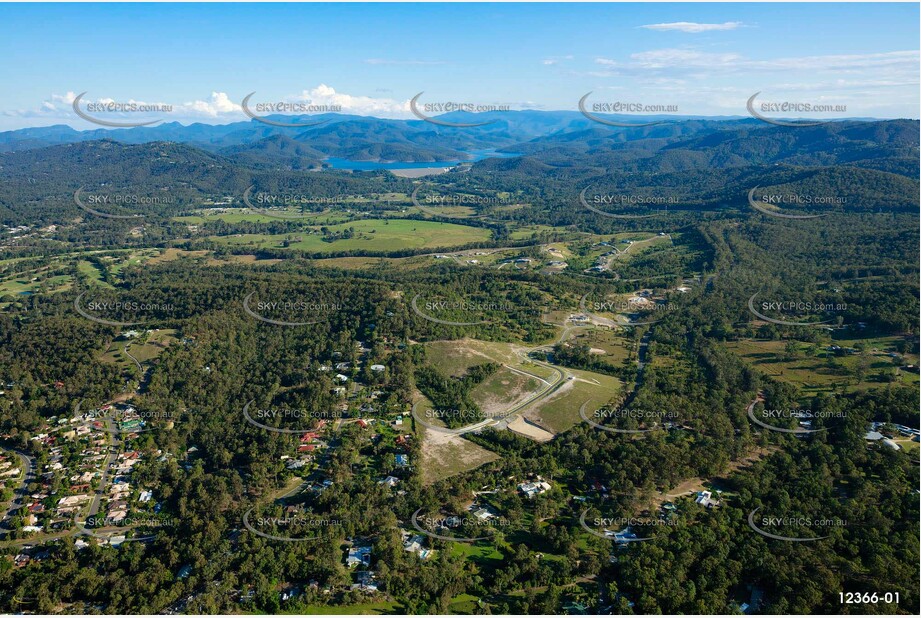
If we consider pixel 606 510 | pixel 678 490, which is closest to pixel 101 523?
pixel 606 510

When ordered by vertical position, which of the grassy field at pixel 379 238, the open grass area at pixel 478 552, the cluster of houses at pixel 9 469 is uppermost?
the grassy field at pixel 379 238

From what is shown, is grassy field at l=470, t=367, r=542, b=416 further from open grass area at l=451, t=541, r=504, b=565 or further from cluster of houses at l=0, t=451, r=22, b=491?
cluster of houses at l=0, t=451, r=22, b=491

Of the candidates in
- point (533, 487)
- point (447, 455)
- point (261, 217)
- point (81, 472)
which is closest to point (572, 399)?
point (533, 487)

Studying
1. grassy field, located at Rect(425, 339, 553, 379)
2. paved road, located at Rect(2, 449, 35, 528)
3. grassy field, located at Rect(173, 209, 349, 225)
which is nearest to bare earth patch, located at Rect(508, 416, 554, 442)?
grassy field, located at Rect(425, 339, 553, 379)

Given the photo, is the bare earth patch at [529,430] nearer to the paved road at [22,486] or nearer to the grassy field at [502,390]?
the grassy field at [502,390]

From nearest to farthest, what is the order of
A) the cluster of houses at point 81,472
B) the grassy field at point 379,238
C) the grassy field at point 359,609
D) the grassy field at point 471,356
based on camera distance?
the grassy field at point 359,609 < the cluster of houses at point 81,472 < the grassy field at point 471,356 < the grassy field at point 379,238

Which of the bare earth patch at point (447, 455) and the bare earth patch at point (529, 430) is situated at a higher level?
the bare earth patch at point (529, 430)

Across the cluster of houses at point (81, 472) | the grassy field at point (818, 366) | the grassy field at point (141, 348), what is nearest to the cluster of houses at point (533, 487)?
the cluster of houses at point (81, 472)

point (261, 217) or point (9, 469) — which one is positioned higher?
point (261, 217)

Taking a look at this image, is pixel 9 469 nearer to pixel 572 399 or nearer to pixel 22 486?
pixel 22 486
